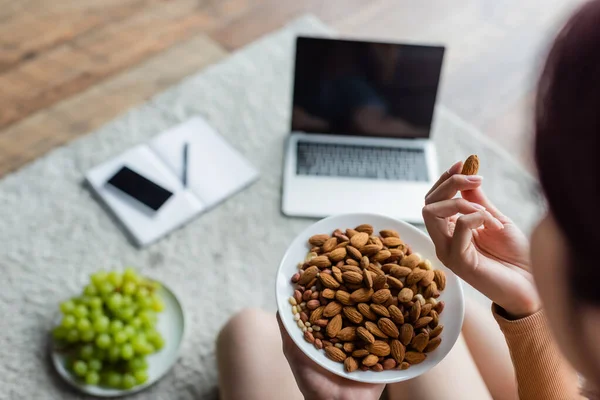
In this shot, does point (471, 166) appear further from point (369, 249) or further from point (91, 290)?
point (91, 290)

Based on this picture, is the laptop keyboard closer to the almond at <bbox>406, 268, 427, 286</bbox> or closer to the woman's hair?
the almond at <bbox>406, 268, 427, 286</bbox>

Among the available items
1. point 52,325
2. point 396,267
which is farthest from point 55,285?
point 396,267

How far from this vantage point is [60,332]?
3.99 ft

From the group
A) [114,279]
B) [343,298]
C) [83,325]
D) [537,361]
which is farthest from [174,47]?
[537,361]

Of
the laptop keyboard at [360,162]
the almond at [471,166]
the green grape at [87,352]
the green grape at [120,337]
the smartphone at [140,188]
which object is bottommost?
the green grape at [87,352]

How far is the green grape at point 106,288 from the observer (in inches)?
48.1

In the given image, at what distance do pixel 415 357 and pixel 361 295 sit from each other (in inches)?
4.6

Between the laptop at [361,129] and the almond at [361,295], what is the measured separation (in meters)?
0.50

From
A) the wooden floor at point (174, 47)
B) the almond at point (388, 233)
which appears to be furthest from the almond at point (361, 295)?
the wooden floor at point (174, 47)

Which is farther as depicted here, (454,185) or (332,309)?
(332,309)

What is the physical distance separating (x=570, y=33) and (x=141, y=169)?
3.81 ft

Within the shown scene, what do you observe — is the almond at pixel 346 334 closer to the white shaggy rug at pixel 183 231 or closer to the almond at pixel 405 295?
the almond at pixel 405 295

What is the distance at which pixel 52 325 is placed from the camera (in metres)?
1.29

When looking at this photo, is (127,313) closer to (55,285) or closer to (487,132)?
(55,285)
